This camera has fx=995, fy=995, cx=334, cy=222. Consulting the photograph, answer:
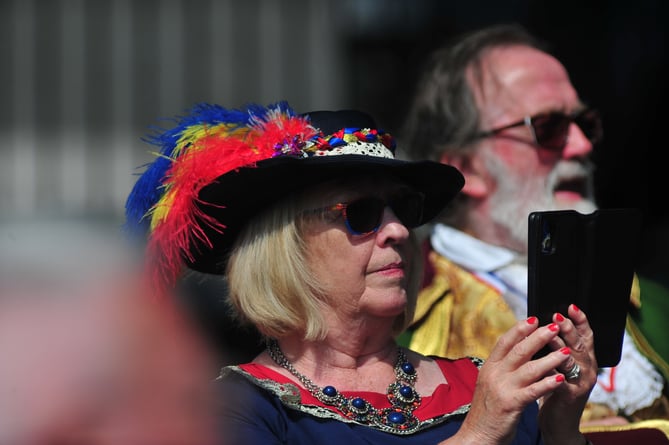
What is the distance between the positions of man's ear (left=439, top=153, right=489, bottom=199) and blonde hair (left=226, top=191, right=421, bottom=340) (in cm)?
137

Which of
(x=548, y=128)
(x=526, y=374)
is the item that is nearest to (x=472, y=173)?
(x=548, y=128)

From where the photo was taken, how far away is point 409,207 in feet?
8.27

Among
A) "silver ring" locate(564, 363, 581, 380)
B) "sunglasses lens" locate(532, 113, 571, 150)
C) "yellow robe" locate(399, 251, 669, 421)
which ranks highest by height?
"sunglasses lens" locate(532, 113, 571, 150)

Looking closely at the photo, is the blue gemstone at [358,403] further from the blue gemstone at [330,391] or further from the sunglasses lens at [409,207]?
the sunglasses lens at [409,207]

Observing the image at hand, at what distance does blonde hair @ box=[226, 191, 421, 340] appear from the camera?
7.74ft

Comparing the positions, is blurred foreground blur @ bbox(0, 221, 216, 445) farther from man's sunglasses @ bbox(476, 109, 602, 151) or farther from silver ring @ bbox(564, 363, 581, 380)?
man's sunglasses @ bbox(476, 109, 602, 151)

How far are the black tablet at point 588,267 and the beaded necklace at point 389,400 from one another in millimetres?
424

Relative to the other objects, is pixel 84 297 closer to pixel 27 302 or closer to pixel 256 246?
pixel 27 302

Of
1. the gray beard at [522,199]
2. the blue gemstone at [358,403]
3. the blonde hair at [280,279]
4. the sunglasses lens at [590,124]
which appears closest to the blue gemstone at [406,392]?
the blue gemstone at [358,403]

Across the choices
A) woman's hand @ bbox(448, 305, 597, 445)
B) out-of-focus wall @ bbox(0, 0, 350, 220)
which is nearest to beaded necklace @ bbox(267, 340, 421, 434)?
woman's hand @ bbox(448, 305, 597, 445)

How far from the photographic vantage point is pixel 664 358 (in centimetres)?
331

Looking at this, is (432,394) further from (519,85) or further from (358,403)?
(519,85)

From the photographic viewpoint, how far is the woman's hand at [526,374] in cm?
199

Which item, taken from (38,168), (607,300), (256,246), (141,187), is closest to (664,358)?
(607,300)
